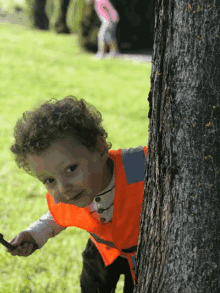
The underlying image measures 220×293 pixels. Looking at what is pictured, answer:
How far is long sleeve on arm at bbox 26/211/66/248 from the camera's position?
2.03m

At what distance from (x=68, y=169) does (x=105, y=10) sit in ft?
31.8

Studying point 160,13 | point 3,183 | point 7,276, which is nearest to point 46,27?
point 3,183

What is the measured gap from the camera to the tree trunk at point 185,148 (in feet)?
3.55

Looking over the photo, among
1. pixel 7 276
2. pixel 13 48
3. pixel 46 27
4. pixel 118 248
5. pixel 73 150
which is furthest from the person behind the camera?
pixel 46 27

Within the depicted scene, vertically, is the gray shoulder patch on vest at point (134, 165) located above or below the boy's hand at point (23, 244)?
above

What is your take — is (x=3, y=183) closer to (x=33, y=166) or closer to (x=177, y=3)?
(x=33, y=166)

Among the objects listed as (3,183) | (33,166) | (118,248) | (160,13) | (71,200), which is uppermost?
(160,13)

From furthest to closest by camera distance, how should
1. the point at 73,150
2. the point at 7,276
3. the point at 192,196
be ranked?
the point at 7,276 → the point at 73,150 → the point at 192,196

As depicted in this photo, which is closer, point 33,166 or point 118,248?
point 33,166

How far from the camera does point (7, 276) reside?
113 inches

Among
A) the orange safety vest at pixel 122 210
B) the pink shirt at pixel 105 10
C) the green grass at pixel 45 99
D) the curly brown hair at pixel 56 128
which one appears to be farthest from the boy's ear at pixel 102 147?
the pink shirt at pixel 105 10

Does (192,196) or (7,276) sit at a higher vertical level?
(192,196)

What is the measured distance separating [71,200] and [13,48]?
11093mm

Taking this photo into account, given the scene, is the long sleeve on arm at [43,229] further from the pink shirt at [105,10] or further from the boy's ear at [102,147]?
the pink shirt at [105,10]
